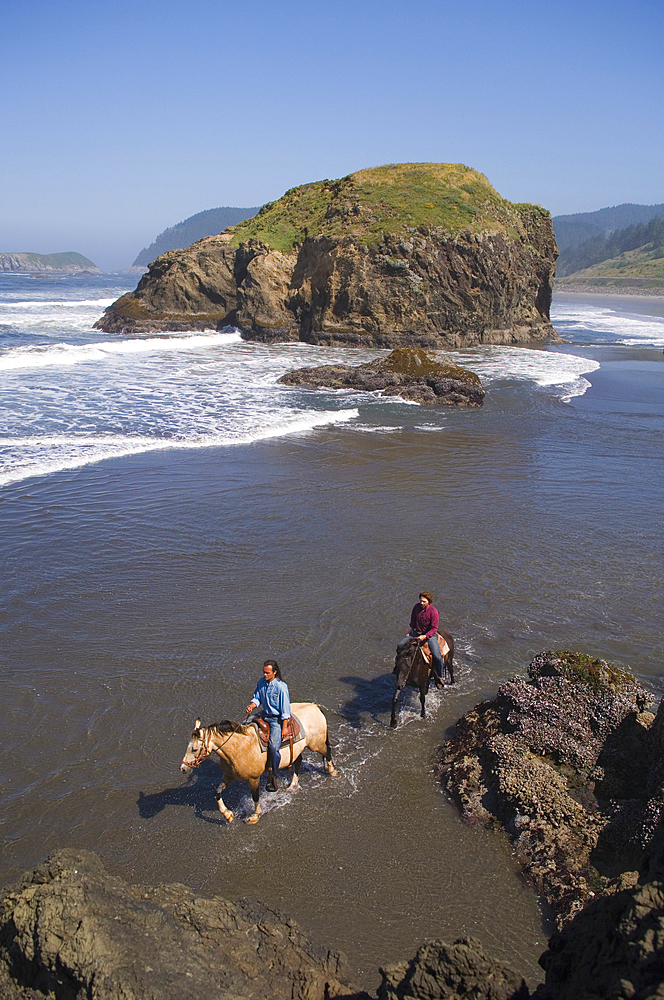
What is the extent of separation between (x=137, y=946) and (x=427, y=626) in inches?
220

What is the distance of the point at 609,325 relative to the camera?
224 ft

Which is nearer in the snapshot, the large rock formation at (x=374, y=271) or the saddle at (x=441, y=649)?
the saddle at (x=441, y=649)

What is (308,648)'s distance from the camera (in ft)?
33.7

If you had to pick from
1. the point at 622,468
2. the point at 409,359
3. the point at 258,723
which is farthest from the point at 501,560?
the point at 409,359

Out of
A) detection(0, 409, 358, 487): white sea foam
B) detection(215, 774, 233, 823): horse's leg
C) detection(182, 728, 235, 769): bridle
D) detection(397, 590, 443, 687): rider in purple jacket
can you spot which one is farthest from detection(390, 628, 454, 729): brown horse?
detection(0, 409, 358, 487): white sea foam

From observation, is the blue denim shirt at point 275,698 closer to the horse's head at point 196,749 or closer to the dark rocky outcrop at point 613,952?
the horse's head at point 196,749

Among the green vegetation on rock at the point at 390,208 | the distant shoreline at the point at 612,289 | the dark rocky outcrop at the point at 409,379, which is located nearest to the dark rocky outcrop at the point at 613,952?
the dark rocky outcrop at the point at 409,379

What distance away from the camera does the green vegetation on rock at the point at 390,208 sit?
155ft

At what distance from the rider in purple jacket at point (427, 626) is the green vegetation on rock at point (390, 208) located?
40.7 metres

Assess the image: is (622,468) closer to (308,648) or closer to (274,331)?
(308,648)

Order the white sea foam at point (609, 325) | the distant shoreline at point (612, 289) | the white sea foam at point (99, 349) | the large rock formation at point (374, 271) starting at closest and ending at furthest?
the white sea foam at point (99, 349), the large rock formation at point (374, 271), the white sea foam at point (609, 325), the distant shoreline at point (612, 289)

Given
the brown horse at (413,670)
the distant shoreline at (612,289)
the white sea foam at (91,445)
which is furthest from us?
the distant shoreline at (612,289)

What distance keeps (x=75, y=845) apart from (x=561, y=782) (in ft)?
16.6

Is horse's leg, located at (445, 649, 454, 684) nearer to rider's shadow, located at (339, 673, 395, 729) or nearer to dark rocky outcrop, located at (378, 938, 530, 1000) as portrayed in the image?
rider's shadow, located at (339, 673, 395, 729)
